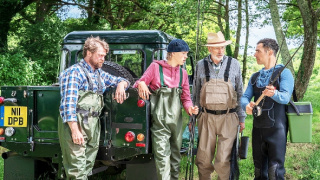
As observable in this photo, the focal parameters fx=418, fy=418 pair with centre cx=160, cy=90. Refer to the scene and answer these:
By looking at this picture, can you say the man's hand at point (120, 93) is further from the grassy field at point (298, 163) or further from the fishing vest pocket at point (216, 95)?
the grassy field at point (298, 163)

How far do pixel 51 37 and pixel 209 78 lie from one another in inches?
555

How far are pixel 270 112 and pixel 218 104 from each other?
605mm

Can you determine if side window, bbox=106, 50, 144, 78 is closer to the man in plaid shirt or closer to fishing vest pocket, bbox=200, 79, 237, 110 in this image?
fishing vest pocket, bbox=200, 79, 237, 110

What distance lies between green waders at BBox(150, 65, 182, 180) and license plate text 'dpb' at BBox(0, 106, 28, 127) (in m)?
1.61

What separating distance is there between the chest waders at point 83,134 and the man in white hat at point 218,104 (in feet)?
4.26

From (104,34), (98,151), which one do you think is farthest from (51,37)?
(98,151)

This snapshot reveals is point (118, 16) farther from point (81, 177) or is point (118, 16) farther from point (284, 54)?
point (81, 177)

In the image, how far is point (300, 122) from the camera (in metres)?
4.43

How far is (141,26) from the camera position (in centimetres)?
1933

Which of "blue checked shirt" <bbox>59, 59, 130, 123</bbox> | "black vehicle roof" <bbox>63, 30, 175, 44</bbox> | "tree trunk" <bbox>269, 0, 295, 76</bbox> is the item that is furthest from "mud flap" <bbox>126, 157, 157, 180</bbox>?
"tree trunk" <bbox>269, 0, 295, 76</bbox>

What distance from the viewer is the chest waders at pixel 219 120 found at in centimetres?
476

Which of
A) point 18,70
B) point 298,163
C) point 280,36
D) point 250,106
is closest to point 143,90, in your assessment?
point 250,106

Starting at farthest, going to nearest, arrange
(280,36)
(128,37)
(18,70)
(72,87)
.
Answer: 1. (18,70)
2. (280,36)
3. (128,37)
4. (72,87)

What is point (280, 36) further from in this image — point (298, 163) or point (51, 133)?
point (51, 133)
